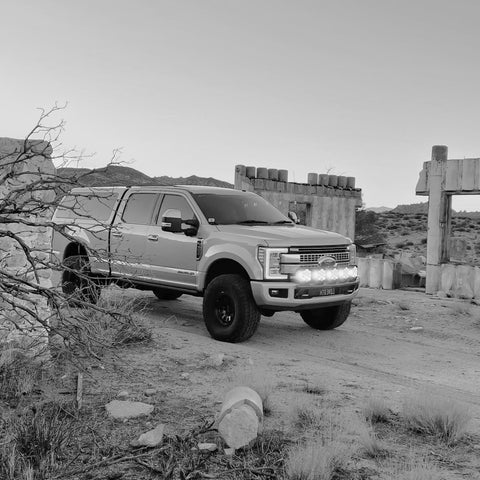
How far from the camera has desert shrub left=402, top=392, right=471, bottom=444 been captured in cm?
547

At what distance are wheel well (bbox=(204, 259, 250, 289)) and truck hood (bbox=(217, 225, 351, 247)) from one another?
43 centimetres

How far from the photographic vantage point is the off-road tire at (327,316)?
10297 millimetres

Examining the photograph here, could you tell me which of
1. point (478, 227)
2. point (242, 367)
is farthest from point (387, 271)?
point (478, 227)

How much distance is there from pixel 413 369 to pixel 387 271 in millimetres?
8429

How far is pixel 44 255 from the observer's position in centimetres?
747

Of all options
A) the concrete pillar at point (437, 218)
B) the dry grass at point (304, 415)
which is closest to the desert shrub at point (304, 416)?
the dry grass at point (304, 415)

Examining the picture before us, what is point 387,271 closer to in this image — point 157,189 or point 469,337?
point 469,337

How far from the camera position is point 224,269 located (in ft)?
30.8

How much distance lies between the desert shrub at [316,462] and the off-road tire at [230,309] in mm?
4000

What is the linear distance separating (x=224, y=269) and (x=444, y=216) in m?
7.73

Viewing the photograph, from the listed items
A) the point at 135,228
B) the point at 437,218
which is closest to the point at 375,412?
the point at 135,228

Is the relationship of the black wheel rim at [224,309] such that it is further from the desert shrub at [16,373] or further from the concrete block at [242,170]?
the concrete block at [242,170]

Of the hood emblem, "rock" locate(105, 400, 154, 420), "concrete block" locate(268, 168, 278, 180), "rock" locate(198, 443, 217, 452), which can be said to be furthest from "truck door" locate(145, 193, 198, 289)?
"concrete block" locate(268, 168, 278, 180)

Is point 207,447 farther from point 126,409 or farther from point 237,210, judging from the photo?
point 237,210
